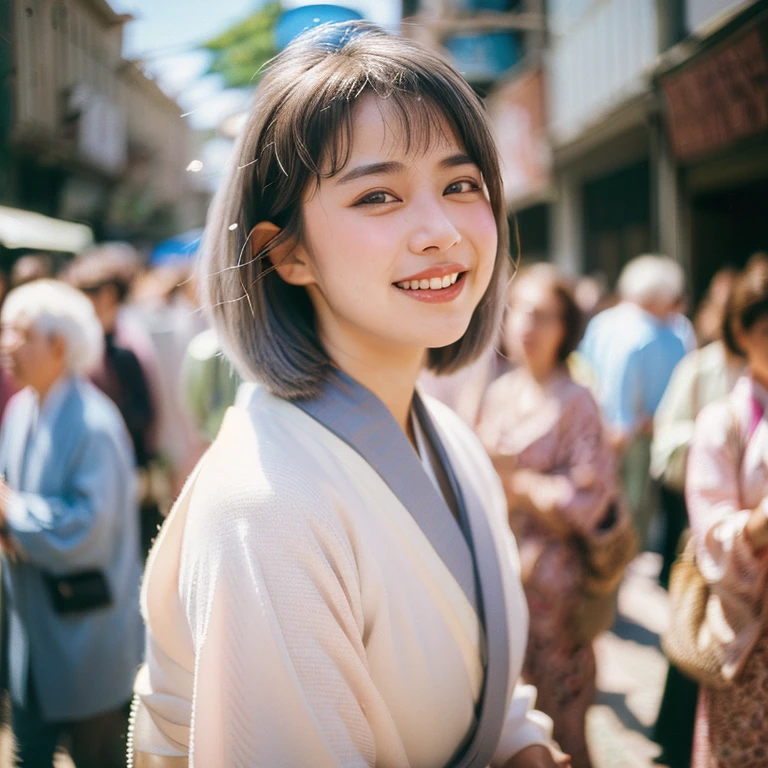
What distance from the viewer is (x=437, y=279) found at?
106cm

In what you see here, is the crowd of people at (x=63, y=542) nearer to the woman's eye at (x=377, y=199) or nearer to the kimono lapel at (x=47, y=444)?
the kimono lapel at (x=47, y=444)

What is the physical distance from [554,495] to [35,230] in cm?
159

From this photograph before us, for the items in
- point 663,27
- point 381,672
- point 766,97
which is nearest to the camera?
point 381,672

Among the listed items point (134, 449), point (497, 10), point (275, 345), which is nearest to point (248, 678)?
point (275, 345)

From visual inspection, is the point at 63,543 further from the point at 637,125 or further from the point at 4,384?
the point at 637,125

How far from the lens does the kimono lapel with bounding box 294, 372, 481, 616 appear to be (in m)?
1.09

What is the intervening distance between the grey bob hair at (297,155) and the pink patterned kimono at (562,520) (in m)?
1.31

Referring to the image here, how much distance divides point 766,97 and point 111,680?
215 cm

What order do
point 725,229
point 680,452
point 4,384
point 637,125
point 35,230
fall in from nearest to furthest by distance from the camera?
1. point 35,230
2. point 4,384
3. point 680,452
4. point 725,229
5. point 637,125

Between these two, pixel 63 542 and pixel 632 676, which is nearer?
pixel 63 542

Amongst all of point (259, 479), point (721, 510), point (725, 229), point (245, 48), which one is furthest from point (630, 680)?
point (725, 229)

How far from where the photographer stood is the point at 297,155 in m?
1.04

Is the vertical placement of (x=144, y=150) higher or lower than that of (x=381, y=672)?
higher

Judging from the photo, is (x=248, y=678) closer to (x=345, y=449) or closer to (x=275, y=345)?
(x=345, y=449)
